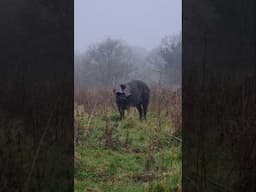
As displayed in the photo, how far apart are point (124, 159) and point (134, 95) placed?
24.0ft

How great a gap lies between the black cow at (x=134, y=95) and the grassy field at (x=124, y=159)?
14.5 ft

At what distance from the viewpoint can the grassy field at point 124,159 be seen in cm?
429

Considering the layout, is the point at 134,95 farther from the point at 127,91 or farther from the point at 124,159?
the point at 124,159

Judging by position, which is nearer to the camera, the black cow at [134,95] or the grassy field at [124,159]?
the grassy field at [124,159]

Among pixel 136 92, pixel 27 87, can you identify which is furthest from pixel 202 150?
pixel 136 92

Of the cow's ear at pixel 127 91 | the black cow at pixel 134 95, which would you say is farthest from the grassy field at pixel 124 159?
the cow's ear at pixel 127 91

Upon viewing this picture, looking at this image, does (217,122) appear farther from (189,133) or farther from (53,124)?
(53,124)

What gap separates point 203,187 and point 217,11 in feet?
2.27

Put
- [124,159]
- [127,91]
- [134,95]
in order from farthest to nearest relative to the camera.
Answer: [134,95] < [127,91] < [124,159]

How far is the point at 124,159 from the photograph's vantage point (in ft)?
19.0

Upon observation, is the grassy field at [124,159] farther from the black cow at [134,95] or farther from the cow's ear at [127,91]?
the cow's ear at [127,91]

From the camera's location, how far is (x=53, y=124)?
1.61m

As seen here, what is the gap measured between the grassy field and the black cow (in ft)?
14.5

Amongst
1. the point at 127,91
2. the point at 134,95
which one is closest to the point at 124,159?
Result: the point at 127,91
